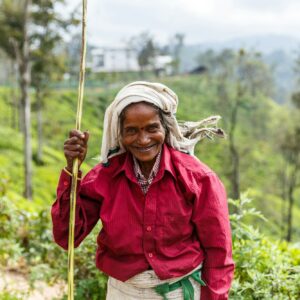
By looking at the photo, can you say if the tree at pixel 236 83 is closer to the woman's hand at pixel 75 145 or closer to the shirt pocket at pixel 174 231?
the shirt pocket at pixel 174 231

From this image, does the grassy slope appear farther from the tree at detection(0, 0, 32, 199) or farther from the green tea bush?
the green tea bush

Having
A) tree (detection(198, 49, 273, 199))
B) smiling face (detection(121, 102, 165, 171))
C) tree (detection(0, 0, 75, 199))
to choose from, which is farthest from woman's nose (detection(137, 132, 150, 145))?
tree (detection(198, 49, 273, 199))

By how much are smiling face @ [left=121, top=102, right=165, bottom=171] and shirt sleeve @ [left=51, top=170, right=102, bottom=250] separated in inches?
8.8

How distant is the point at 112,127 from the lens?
6.11 ft

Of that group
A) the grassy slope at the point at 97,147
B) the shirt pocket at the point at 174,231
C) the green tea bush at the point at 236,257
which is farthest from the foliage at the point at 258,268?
the grassy slope at the point at 97,147

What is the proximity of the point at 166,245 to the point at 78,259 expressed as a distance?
68.2 inches

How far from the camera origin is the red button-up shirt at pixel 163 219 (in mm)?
1794

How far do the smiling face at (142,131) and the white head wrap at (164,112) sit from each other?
1.1 inches

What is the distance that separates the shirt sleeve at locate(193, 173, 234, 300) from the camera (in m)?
1.81

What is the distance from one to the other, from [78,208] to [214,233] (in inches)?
21.0

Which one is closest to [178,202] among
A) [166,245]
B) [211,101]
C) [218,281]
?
[166,245]

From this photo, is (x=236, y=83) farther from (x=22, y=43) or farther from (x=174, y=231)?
(x=174, y=231)

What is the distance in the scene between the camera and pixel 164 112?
6.05 ft

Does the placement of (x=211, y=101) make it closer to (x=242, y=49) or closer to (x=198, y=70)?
(x=198, y=70)
